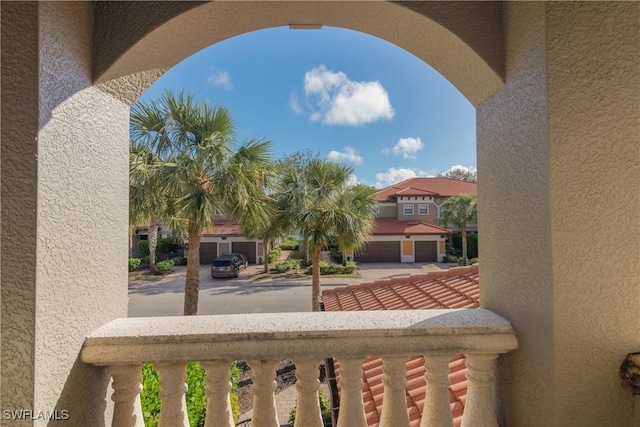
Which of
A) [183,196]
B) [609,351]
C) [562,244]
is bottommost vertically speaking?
[609,351]

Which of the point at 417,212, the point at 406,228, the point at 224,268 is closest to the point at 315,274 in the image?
the point at 224,268

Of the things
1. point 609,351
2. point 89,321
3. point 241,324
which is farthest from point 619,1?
point 89,321

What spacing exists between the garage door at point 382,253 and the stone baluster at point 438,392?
2151 cm

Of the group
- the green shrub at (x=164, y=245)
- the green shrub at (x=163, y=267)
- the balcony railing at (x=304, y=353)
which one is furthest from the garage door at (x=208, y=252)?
the balcony railing at (x=304, y=353)

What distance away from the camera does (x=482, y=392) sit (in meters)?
1.29

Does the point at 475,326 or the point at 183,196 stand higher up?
the point at 183,196

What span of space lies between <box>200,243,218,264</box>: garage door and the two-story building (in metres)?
10.9

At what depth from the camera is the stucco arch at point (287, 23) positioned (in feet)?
4.27

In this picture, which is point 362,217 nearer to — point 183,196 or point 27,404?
point 183,196

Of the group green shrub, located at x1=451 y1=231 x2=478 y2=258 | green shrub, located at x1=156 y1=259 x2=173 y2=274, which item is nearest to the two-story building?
green shrub, located at x1=451 y1=231 x2=478 y2=258

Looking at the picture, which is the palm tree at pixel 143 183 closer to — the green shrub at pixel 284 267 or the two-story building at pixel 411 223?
the green shrub at pixel 284 267

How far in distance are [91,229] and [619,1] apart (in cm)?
235

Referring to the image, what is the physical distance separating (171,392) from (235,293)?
1400 centimetres

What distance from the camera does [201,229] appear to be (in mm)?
6824
